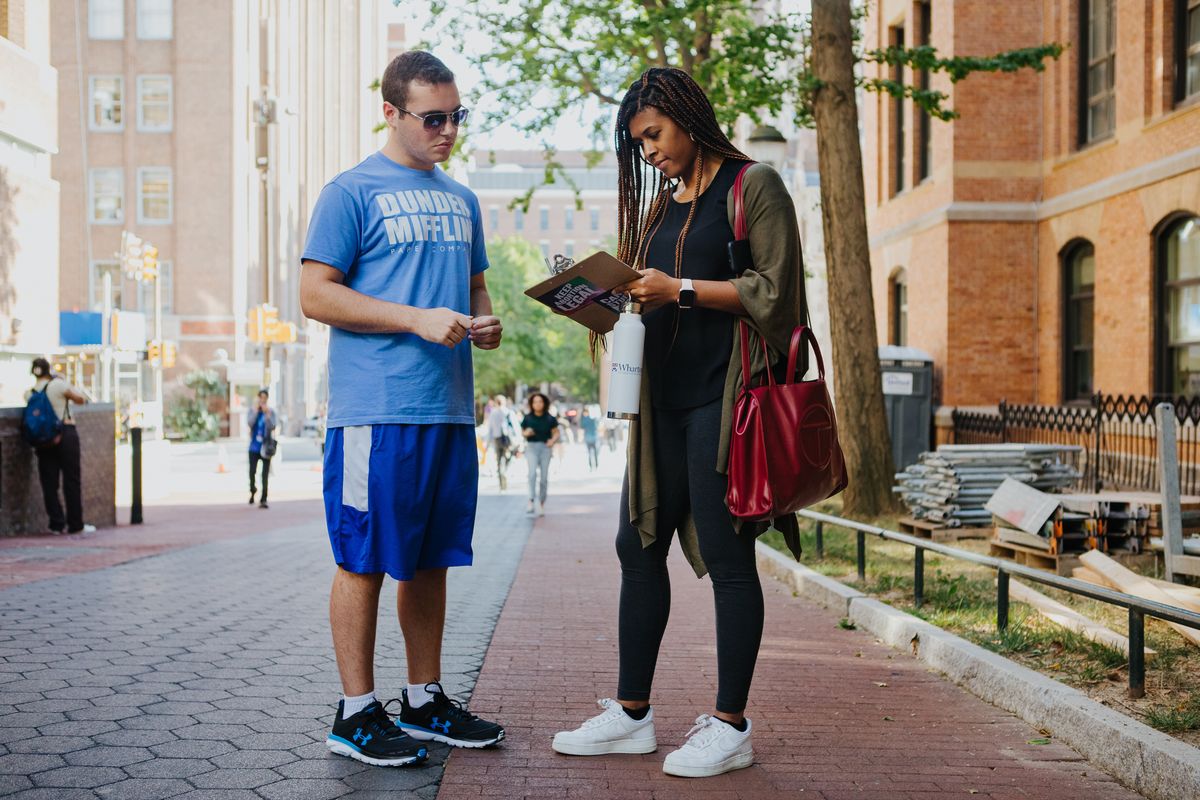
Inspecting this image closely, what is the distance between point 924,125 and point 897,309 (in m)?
3.60

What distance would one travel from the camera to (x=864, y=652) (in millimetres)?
Result: 6027

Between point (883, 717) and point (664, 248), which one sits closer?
point (664, 248)

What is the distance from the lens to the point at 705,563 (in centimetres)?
371

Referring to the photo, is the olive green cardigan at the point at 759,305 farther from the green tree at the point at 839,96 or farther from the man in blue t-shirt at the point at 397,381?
the green tree at the point at 839,96

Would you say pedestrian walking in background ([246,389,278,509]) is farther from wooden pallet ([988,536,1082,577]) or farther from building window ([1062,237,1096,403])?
wooden pallet ([988,536,1082,577])

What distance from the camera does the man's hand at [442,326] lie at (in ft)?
11.5

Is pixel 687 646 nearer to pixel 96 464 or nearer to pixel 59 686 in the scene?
pixel 59 686

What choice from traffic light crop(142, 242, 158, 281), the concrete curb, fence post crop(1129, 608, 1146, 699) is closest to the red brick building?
the concrete curb

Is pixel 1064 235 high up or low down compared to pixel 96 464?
up

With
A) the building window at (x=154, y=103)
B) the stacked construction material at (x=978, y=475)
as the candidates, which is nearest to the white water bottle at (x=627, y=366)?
the stacked construction material at (x=978, y=475)

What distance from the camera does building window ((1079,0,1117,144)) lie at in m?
17.4

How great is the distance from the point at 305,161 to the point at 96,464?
5594 cm

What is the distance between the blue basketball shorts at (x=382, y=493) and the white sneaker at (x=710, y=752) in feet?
3.12

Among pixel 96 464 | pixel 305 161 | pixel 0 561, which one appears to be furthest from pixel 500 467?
pixel 305 161
